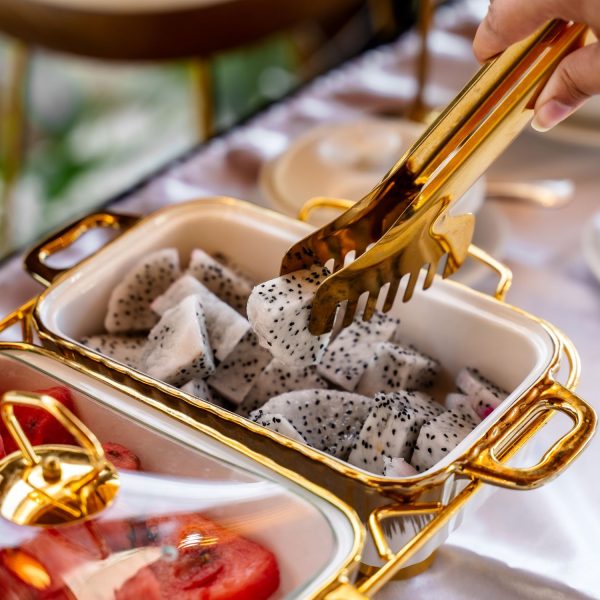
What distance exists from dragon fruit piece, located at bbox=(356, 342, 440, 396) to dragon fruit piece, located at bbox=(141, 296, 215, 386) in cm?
15

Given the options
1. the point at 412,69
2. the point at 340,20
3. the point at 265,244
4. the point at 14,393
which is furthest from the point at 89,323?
the point at 340,20

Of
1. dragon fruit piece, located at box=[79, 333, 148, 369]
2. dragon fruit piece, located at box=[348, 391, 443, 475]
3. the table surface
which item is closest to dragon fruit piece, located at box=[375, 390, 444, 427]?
dragon fruit piece, located at box=[348, 391, 443, 475]

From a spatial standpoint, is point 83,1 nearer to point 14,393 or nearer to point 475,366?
point 475,366

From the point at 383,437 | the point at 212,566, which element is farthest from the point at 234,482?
the point at 383,437

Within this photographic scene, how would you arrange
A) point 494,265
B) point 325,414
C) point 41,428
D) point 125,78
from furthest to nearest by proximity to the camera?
point 125,78 < point 494,265 < point 325,414 < point 41,428

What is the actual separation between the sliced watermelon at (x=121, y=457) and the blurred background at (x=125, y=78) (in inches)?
49.1

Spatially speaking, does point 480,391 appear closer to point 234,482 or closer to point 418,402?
point 418,402

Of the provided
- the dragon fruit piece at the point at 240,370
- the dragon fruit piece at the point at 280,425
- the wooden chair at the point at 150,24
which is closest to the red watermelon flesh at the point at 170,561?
the dragon fruit piece at the point at 280,425

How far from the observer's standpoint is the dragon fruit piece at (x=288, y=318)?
73cm

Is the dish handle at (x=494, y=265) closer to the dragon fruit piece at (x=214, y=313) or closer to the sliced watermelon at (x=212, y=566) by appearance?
the dragon fruit piece at (x=214, y=313)

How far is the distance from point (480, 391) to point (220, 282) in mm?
283

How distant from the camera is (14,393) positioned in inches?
22.8

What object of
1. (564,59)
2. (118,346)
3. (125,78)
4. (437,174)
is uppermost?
(564,59)

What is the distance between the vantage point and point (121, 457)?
2.08ft
